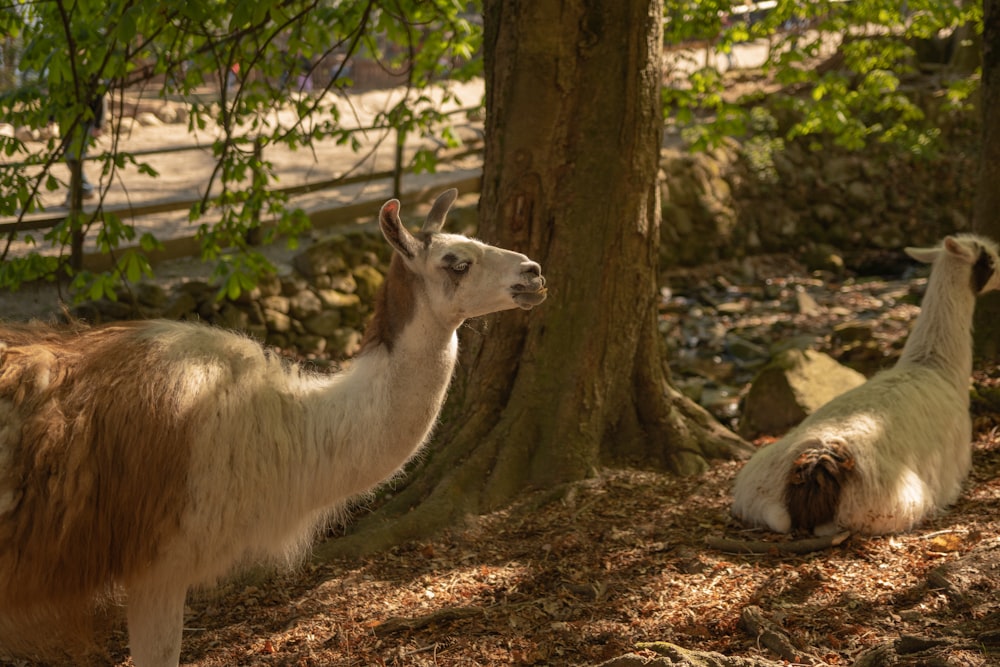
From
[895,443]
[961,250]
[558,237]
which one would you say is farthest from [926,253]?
[558,237]

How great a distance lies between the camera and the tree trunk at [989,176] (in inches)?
308

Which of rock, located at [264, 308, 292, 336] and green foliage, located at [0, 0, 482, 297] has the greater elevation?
green foliage, located at [0, 0, 482, 297]

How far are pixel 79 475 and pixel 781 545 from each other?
11.2 ft

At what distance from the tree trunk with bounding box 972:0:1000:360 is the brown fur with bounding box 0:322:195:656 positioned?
6.86m

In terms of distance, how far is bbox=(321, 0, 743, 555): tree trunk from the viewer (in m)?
5.64

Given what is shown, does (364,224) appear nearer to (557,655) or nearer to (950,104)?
(950,104)

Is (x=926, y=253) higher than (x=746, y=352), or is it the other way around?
(x=926, y=253)

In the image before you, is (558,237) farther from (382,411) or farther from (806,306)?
(806,306)

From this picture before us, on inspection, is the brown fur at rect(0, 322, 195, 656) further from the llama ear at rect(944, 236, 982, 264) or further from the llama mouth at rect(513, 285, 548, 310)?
the llama ear at rect(944, 236, 982, 264)

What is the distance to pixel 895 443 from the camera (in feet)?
17.6

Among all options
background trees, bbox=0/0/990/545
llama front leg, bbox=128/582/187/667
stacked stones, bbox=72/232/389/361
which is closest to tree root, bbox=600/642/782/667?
llama front leg, bbox=128/582/187/667

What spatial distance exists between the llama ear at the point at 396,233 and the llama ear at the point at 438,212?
0.16m

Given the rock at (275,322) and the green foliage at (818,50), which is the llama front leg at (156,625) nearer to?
the green foliage at (818,50)

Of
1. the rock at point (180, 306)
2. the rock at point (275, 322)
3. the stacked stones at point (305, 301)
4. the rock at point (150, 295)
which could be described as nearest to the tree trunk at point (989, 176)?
the stacked stones at point (305, 301)
